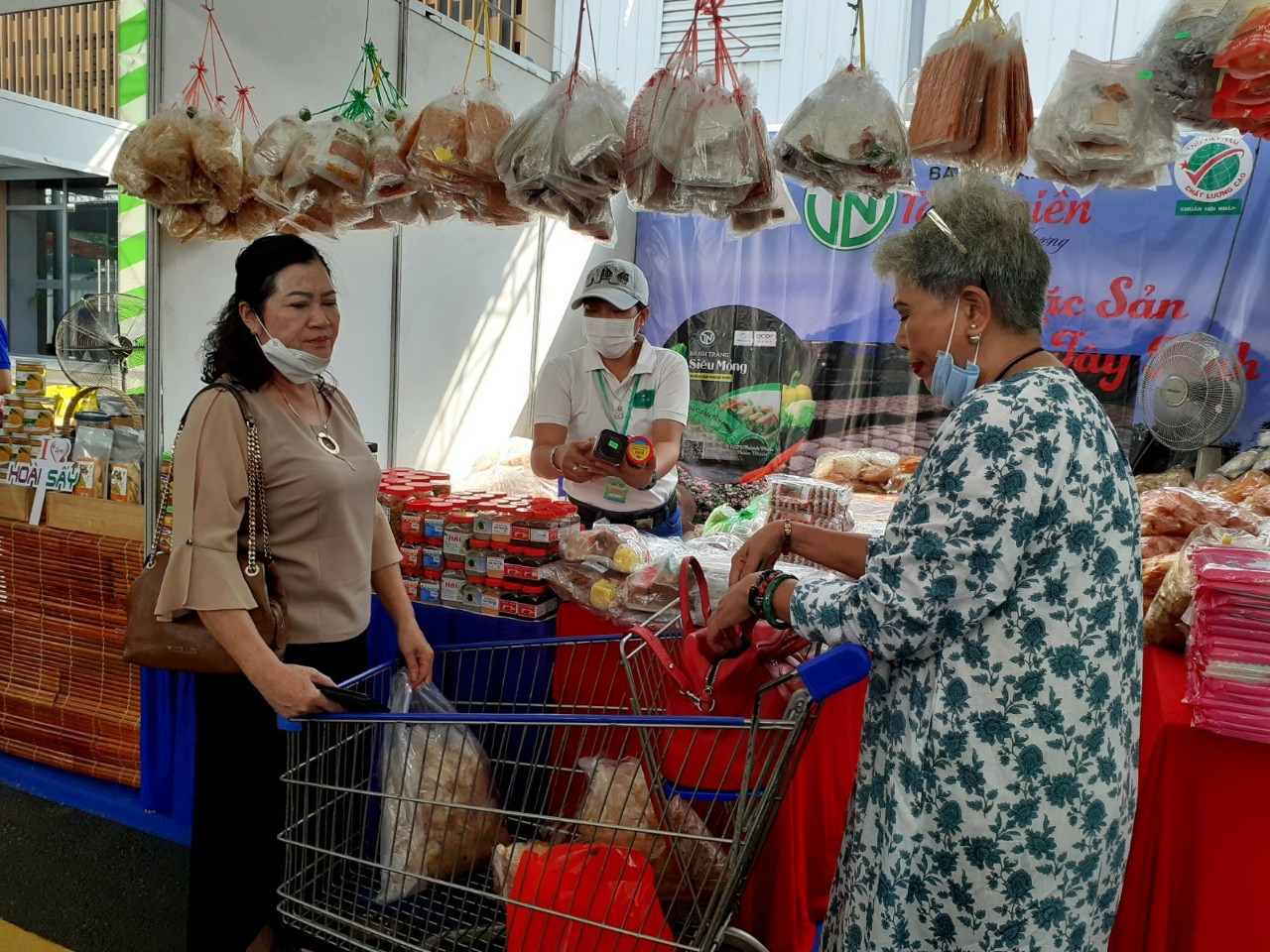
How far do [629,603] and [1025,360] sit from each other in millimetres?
1450

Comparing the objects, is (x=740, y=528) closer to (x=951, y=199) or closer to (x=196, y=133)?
(x=951, y=199)

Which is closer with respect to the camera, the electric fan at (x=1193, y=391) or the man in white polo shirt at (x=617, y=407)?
the man in white polo shirt at (x=617, y=407)

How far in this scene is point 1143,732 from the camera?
2.01 metres

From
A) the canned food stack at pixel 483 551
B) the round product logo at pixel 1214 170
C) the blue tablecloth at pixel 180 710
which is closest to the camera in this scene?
the canned food stack at pixel 483 551

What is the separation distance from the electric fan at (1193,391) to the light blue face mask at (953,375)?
4037mm

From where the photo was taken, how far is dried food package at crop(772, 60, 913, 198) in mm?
2615

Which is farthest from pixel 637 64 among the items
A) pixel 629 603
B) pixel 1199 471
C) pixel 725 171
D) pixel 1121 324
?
pixel 629 603

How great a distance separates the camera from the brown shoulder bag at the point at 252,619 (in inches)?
79.7

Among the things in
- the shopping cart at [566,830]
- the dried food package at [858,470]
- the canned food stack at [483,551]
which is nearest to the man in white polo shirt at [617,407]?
the canned food stack at [483,551]

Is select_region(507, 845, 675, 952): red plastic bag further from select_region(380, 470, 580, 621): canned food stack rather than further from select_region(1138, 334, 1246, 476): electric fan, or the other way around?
select_region(1138, 334, 1246, 476): electric fan

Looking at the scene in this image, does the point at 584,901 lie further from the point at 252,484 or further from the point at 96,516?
the point at 96,516

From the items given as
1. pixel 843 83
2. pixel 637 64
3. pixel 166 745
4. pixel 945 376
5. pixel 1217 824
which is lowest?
pixel 166 745

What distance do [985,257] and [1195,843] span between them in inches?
54.1

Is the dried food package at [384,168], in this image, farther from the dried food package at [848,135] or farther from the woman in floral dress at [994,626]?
the woman in floral dress at [994,626]
